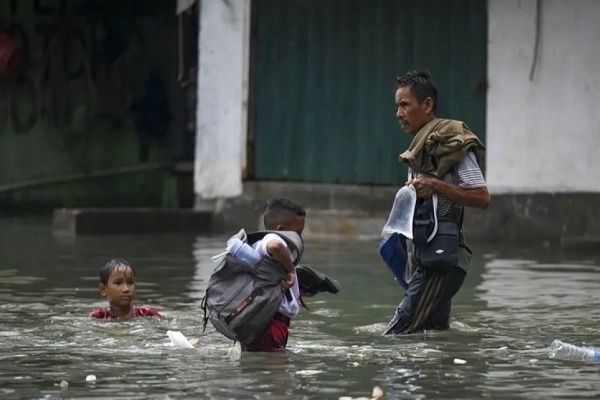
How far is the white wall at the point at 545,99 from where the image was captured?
51.0 feet

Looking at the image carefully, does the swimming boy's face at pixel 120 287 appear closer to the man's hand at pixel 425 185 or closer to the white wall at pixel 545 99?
the man's hand at pixel 425 185

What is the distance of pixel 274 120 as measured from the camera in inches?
684

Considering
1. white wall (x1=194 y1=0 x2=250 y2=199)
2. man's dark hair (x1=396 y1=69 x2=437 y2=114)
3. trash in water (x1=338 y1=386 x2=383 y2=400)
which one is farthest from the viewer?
white wall (x1=194 y1=0 x2=250 y2=199)

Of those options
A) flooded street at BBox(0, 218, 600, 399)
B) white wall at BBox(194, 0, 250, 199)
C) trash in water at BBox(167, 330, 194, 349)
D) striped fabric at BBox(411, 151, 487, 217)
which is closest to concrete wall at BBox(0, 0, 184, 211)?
white wall at BBox(194, 0, 250, 199)

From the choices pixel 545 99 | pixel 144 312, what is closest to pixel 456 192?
pixel 144 312

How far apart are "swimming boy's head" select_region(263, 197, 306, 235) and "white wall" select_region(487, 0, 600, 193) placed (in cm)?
756

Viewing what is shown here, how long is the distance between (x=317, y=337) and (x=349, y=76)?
7786mm

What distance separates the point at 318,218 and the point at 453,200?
745cm

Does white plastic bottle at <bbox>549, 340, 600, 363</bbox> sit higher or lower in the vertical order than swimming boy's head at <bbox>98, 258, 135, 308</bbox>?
lower

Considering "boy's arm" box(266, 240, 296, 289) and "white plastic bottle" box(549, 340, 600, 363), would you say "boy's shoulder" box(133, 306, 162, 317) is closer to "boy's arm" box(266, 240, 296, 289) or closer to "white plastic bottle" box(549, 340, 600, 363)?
"boy's arm" box(266, 240, 296, 289)

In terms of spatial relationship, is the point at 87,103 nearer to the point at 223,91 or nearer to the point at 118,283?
the point at 223,91

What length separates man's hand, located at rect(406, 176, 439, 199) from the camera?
29.2ft

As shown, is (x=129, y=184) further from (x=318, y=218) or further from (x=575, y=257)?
(x=575, y=257)

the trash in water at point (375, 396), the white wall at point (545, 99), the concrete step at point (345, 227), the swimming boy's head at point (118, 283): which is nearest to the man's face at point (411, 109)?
the swimming boy's head at point (118, 283)
